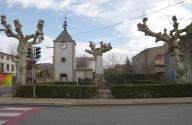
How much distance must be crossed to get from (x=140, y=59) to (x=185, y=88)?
7393cm

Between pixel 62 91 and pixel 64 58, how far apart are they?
4132 centimetres

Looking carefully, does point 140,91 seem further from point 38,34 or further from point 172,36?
point 38,34

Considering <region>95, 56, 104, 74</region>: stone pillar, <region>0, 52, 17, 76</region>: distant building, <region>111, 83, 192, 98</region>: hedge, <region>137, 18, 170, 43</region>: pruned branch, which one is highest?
<region>0, 52, 17, 76</region>: distant building

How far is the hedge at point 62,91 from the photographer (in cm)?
2402

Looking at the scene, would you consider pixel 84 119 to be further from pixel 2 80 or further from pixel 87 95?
pixel 2 80

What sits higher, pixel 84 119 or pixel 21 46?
pixel 21 46

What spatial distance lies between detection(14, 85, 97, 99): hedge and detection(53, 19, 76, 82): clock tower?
3961 cm

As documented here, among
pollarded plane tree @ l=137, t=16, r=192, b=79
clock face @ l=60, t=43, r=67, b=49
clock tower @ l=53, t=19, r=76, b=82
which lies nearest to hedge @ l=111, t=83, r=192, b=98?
pollarded plane tree @ l=137, t=16, r=192, b=79

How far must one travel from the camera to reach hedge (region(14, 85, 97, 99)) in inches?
945

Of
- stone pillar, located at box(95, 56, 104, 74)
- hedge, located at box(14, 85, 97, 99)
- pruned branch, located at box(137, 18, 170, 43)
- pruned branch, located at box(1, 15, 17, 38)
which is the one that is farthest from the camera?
stone pillar, located at box(95, 56, 104, 74)

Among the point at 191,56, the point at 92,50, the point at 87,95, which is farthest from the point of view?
the point at 92,50

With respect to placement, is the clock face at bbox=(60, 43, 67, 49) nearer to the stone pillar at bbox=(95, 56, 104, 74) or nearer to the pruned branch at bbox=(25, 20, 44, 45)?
the stone pillar at bbox=(95, 56, 104, 74)

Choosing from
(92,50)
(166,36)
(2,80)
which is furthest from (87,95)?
(92,50)

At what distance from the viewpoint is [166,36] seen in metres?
28.3
